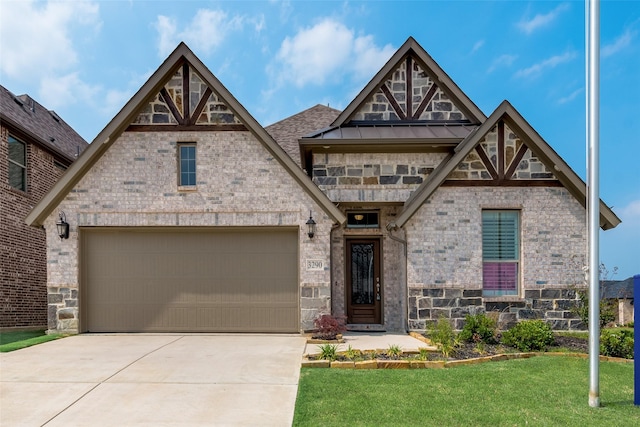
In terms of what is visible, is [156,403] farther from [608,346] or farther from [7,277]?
[7,277]

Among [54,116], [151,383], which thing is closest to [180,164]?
[151,383]

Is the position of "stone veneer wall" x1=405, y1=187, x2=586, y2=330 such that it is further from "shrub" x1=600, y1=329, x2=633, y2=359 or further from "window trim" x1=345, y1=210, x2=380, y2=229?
"shrub" x1=600, y1=329, x2=633, y2=359

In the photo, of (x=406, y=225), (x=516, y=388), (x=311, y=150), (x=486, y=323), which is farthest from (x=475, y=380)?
(x=311, y=150)

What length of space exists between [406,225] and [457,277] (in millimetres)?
1828

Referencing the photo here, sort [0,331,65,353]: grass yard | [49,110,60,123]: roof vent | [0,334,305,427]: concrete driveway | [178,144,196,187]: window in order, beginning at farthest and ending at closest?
1. [49,110,60,123]: roof vent
2. [178,144,196,187]: window
3. [0,331,65,353]: grass yard
4. [0,334,305,427]: concrete driveway

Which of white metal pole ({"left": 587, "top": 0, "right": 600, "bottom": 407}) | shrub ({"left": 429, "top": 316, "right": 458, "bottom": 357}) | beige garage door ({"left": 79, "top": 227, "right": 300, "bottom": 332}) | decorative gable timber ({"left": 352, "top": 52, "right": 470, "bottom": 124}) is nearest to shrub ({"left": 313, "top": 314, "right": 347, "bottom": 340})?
beige garage door ({"left": 79, "top": 227, "right": 300, "bottom": 332})

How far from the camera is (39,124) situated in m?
16.2

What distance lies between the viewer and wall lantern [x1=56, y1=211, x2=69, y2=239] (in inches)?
433

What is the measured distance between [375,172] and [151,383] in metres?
8.17

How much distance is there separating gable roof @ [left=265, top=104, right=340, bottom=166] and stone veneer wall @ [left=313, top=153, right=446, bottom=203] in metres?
2.66

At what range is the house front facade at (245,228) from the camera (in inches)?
438

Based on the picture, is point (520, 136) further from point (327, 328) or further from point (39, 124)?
point (39, 124)

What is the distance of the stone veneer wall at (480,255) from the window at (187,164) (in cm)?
565

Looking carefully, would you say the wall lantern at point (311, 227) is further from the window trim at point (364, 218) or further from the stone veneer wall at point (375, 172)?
the window trim at point (364, 218)
